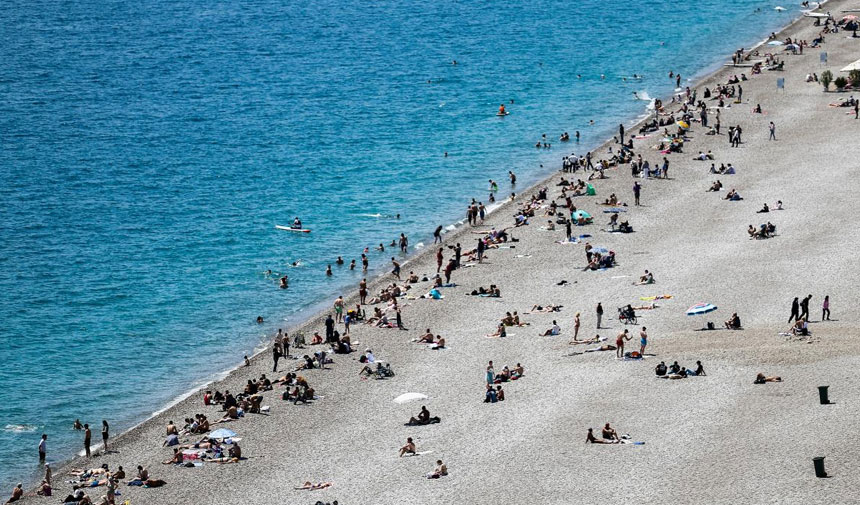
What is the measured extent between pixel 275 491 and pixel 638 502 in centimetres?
1237

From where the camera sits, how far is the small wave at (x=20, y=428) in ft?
173

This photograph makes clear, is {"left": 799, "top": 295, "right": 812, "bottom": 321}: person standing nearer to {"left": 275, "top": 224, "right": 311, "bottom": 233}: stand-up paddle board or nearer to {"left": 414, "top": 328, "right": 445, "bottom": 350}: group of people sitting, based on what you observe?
{"left": 414, "top": 328, "right": 445, "bottom": 350}: group of people sitting

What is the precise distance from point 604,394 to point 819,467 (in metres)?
10.4

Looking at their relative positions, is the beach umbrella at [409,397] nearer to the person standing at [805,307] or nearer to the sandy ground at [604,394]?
the sandy ground at [604,394]

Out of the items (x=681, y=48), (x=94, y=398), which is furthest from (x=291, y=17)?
(x=94, y=398)

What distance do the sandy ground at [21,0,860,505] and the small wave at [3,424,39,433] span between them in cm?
450

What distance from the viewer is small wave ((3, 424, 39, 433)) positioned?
52.8 m

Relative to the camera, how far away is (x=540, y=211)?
73.9m

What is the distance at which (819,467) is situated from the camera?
3797 cm

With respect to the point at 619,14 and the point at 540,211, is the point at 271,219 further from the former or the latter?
the point at 619,14

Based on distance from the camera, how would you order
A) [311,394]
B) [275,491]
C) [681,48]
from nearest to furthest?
1. [275,491]
2. [311,394]
3. [681,48]

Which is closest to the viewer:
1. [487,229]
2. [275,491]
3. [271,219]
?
[275,491]

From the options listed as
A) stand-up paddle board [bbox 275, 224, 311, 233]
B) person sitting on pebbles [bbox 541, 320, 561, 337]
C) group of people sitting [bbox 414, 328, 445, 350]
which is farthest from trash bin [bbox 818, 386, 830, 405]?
stand-up paddle board [bbox 275, 224, 311, 233]

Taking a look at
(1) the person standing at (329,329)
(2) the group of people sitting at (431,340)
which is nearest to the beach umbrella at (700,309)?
(2) the group of people sitting at (431,340)
